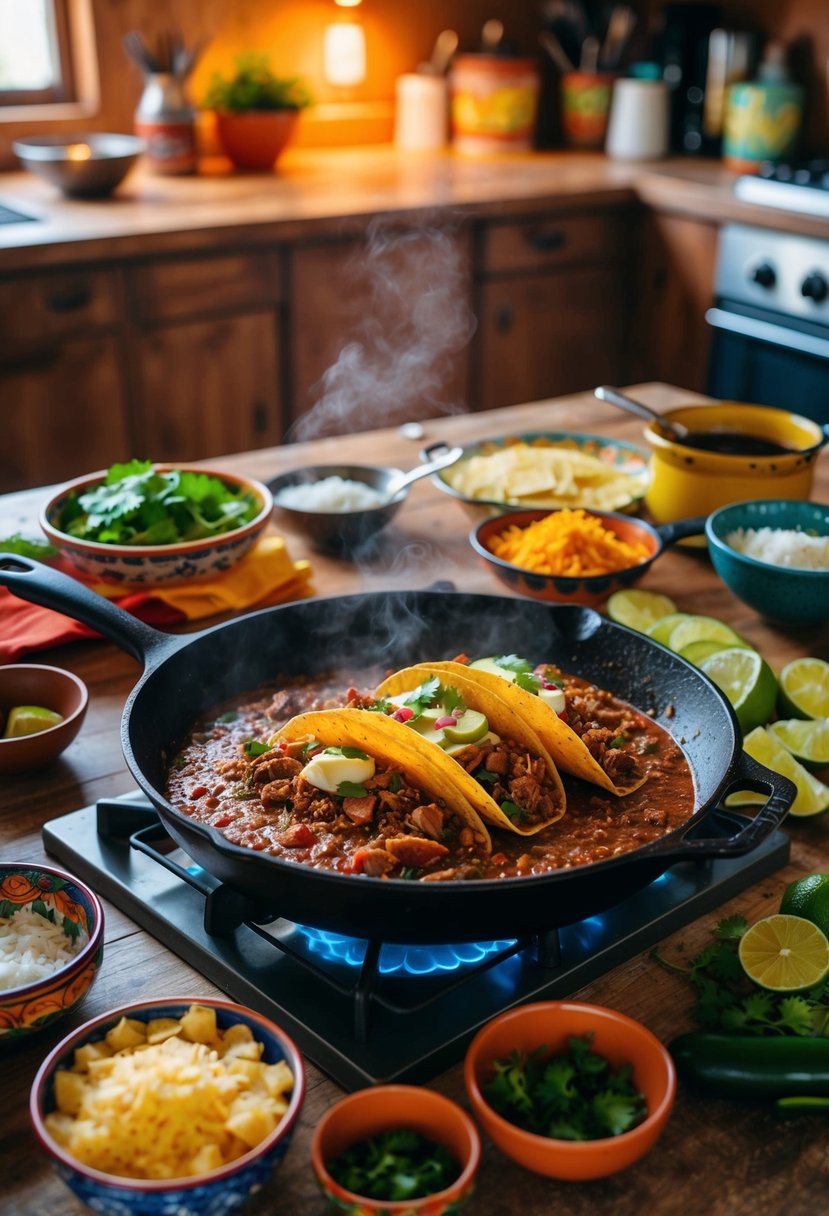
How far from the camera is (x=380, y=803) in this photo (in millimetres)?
1241

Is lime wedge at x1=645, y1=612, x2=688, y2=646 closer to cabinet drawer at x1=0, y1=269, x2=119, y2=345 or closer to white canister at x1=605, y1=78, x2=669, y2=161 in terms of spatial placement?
cabinet drawer at x1=0, y1=269, x2=119, y2=345

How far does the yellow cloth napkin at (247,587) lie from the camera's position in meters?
1.86

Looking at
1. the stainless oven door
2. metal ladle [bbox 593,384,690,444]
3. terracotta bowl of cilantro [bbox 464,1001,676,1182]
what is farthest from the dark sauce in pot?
the stainless oven door

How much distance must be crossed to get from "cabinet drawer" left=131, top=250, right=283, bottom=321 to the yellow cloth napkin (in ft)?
6.06

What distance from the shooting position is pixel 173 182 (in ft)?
14.0

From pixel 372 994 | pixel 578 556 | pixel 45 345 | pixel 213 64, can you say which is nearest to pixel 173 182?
pixel 213 64

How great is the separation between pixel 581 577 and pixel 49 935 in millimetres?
937

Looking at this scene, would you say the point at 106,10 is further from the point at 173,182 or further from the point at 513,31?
the point at 513,31

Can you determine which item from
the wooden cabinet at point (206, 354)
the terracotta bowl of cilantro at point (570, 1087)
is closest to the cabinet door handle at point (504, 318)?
the wooden cabinet at point (206, 354)

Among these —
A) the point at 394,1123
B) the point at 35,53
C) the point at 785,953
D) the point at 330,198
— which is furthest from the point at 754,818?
the point at 35,53

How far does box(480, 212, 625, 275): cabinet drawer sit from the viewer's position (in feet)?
13.7

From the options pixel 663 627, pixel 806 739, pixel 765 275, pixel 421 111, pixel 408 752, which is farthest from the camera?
pixel 421 111

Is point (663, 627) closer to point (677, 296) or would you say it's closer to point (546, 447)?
point (546, 447)

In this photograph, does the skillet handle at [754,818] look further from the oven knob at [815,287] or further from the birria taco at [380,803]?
the oven knob at [815,287]
